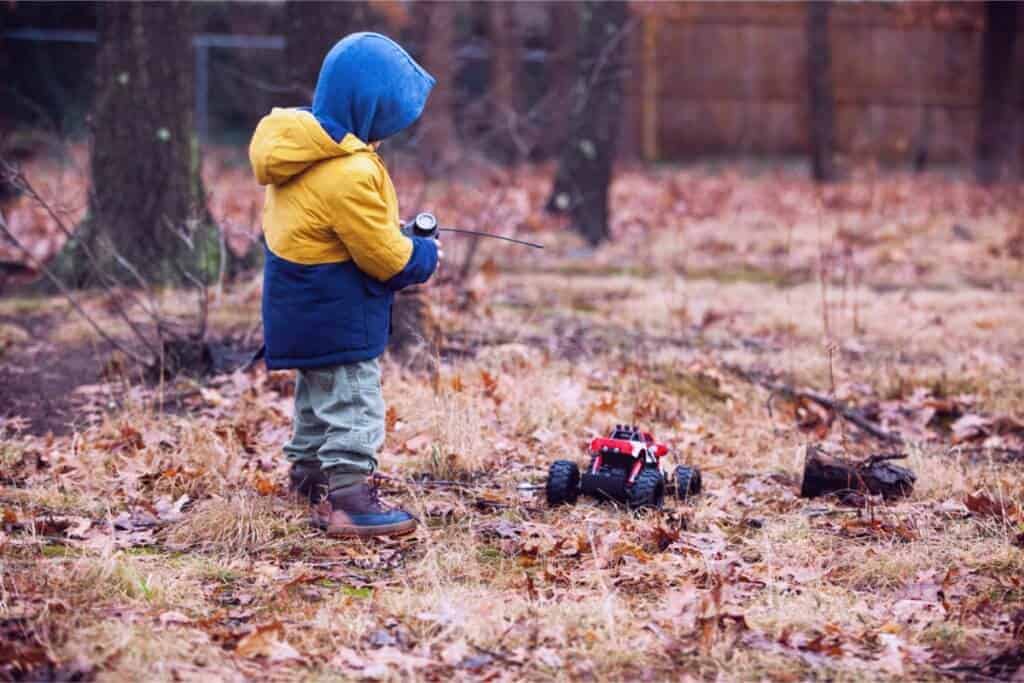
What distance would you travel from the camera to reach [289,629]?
3801 mm

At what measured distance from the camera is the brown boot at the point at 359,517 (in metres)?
4.69

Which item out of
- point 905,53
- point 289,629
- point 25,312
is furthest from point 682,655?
point 905,53

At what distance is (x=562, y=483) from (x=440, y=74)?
41.2 ft

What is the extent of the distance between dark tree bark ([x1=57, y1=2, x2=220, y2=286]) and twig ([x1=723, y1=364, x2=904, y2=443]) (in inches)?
148

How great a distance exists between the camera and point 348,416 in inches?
186

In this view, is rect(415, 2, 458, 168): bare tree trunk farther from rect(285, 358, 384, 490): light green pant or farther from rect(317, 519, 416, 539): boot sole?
rect(317, 519, 416, 539): boot sole

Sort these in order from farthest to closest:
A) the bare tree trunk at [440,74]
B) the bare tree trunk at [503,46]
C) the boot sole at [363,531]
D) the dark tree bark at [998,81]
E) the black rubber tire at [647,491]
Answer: the bare tree trunk at [503,46]
the dark tree bark at [998,81]
the bare tree trunk at [440,74]
the black rubber tire at [647,491]
the boot sole at [363,531]

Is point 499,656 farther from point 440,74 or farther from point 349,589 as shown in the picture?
point 440,74

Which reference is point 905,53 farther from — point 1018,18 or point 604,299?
point 604,299

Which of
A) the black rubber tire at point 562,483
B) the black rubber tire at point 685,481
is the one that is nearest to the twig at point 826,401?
the black rubber tire at point 685,481

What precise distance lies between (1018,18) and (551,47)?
7.32 meters

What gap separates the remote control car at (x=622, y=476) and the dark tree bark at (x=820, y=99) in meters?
14.6

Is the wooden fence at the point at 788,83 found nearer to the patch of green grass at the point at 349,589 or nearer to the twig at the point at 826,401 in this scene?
Answer: the twig at the point at 826,401

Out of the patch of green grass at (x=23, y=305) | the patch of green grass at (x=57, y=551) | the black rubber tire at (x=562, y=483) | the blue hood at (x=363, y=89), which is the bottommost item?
the patch of green grass at (x=57, y=551)
